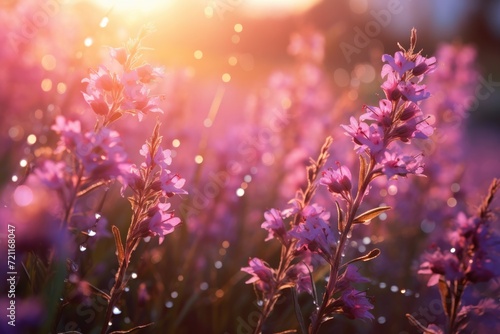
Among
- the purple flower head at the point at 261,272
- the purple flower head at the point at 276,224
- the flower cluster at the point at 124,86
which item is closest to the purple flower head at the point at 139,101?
the flower cluster at the point at 124,86

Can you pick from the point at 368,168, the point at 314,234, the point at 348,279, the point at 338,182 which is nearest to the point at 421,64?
the point at 368,168

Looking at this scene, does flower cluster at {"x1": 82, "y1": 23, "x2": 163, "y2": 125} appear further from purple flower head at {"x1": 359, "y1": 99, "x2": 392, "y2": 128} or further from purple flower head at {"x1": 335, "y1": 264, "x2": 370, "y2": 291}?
purple flower head at {"x1": 335, "y1": 264, "x2": 370, "y2": 291}

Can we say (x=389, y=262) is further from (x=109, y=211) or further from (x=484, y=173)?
(x=484, y=173)

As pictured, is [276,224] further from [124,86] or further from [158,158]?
[124,86]

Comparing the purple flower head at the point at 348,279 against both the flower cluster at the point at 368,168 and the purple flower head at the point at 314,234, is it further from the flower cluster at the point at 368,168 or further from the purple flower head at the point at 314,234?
the purple flower head at the point at 314,234

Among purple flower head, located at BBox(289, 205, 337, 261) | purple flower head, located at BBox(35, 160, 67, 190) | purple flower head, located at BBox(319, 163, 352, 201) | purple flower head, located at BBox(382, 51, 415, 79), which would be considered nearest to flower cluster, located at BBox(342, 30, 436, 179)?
purple flower head, located at BBox(382, 51, 415, 79)

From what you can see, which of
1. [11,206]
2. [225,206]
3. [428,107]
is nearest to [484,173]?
[428,107]
